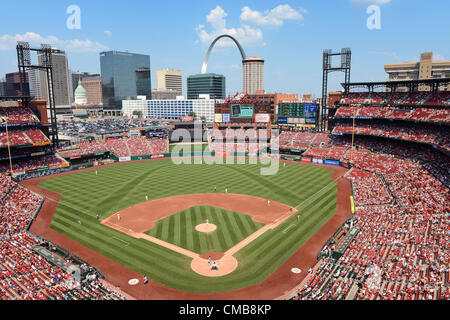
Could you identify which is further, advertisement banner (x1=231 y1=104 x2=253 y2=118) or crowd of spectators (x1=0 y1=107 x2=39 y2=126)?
advertisement banner (x1=231 y1=104 x2=253 y2=118)

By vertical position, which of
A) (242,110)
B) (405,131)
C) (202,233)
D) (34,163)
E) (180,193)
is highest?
(242,110)

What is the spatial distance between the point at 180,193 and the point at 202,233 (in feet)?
50.0

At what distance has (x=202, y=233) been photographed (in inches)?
1261

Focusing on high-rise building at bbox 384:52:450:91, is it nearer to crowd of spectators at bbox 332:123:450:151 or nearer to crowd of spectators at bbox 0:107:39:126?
crowd of spectators at bbox 332:123:450:151

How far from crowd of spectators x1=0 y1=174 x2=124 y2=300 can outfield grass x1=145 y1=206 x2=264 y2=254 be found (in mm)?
8596

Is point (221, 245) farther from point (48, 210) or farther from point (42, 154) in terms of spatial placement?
point (42, 154)

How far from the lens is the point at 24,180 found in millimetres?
55938

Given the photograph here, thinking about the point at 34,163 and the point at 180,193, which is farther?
the point at 34,163

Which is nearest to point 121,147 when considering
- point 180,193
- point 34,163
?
point 34,163

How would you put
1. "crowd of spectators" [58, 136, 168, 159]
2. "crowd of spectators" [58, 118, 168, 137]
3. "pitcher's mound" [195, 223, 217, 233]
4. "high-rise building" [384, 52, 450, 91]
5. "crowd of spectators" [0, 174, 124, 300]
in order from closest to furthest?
1. "crowd of spectators" [0, 174, 124, 300]
2. "pitcher's mound" [195, 223, 217, 233]
3. "crowd of spectators" [58, 136, 168, 159]
4. "crowd of spectators" [58, 118, 168, 137]
5. "high-rise building" [384, 52, 450, 91]

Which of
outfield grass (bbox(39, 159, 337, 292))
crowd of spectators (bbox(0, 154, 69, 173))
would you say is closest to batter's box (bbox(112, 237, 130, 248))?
outfield grass (bbox(39, 159, 337, 292))

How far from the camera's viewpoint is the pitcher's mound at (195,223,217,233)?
1288 inches

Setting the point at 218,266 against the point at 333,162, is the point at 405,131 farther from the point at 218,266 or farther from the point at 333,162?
the point at 218,266

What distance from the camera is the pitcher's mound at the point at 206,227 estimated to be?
32.7m
